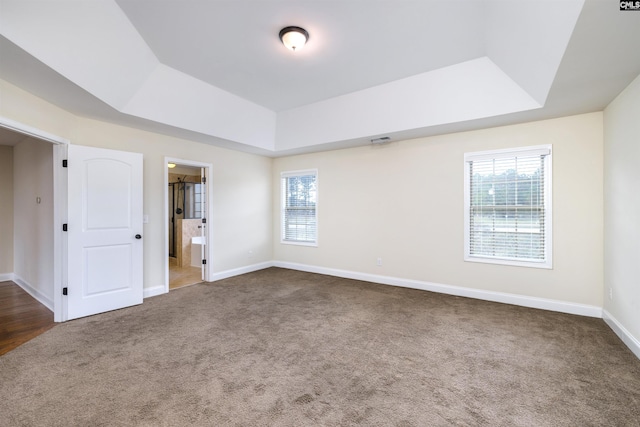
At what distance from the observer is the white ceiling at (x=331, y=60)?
2205mm

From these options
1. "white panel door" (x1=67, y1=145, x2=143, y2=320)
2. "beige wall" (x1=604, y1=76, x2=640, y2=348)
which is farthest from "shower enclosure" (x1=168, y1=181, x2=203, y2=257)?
"beige wall" (x1=604, y1=76, x2=640, y2=348)

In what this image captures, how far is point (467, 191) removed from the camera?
14.1 ft

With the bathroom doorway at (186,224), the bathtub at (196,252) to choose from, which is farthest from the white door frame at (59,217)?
the bathtub at (196,252)

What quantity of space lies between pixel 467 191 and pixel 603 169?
1508 millimetres

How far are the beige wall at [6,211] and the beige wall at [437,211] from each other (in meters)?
5.01

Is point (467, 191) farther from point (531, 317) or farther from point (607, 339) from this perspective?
point (607, 339)

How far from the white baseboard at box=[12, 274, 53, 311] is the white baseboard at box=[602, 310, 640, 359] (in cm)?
669

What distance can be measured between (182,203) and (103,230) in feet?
14.4

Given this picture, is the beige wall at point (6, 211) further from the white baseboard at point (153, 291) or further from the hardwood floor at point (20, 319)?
the white baseboard at point (153, 291)

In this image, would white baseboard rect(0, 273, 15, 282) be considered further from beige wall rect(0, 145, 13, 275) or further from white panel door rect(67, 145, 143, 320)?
white panel door rect(67, 145, 143, 320)

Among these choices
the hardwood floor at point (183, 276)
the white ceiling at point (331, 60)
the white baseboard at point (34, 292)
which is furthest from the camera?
the hardwood floor at point (183, 276)

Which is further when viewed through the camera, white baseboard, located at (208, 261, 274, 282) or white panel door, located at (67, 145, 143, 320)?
white baseboard, located at (208, 261, 274, 282)

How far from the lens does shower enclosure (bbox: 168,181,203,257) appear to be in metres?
7.95

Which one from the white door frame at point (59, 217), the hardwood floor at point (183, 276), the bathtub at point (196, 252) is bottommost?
the hardwood floor at point (183, 276)
